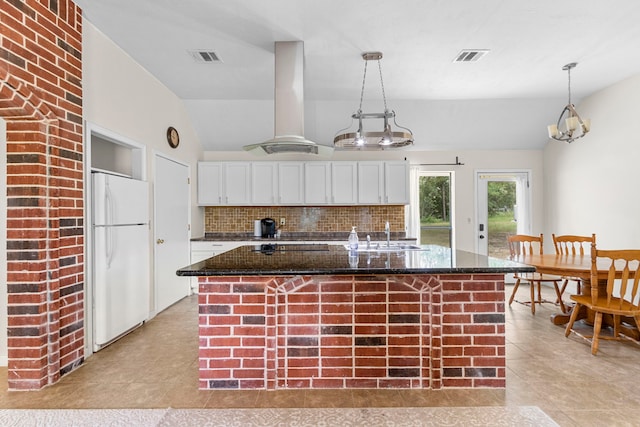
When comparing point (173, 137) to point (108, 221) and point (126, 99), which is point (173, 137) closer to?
point (126, 99)

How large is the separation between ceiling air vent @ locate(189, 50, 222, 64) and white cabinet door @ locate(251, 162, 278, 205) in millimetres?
1990

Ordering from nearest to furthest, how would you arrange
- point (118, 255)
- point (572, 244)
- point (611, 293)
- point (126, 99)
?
point (611, 293) < point (118, 255) < point (126, 99) < point (572, 244)

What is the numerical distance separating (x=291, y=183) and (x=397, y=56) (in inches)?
98.6

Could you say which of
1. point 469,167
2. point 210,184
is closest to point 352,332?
point 210,184

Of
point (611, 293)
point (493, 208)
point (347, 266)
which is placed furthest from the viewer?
point (493, 208)

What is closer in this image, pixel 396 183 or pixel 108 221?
pixel 108 221

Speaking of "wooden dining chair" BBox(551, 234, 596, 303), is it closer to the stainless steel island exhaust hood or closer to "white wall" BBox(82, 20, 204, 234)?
the stainless steel island exhaust hood

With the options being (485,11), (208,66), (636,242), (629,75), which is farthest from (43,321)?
(629,75)

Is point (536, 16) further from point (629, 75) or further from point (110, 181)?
point (110, 181)

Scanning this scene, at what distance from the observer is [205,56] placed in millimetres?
3461

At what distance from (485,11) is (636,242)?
321cm

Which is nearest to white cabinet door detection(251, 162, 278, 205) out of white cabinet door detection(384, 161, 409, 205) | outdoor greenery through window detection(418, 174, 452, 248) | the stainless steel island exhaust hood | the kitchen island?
white cabinet door detection(384, 161, 409, 205)

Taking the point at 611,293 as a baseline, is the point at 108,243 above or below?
above

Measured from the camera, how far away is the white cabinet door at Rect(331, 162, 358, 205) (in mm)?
5352
